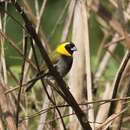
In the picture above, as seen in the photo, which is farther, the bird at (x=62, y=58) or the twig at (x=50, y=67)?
the bird at (x=62, y=58)

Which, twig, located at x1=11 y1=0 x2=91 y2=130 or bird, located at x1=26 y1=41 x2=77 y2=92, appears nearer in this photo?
twig, located at x1=11 y1=0 x2=91 y2=130

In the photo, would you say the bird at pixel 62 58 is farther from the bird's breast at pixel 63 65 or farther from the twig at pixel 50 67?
the twig at pixel 50 67

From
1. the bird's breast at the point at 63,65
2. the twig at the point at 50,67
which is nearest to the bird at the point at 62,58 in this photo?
the bird's breast at the point at 63,65

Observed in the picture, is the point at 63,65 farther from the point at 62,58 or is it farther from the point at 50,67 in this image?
the point at 50,67

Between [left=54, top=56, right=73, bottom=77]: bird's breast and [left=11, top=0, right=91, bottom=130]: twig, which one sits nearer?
[left=11, top=0, right=91, bottom=130]: twig

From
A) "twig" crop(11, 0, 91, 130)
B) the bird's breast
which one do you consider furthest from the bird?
"twig" crop(11, 0, 91, 130)

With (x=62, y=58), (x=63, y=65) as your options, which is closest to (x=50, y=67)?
(x=63, y=65)

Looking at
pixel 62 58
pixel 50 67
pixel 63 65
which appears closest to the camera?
pixel 50 67

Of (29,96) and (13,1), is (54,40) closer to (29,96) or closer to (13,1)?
(29,96)

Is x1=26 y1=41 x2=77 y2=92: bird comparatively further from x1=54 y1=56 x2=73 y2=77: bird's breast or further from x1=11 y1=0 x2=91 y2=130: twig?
x1=11 y1=0 x2=91 y2=130: twig

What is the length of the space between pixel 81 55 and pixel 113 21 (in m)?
0.23

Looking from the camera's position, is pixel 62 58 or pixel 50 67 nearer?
pixel 50 67

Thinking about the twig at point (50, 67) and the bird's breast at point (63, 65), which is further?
the bird's breast at point (63, 65)

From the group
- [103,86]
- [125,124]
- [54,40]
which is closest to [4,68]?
[125,124]
